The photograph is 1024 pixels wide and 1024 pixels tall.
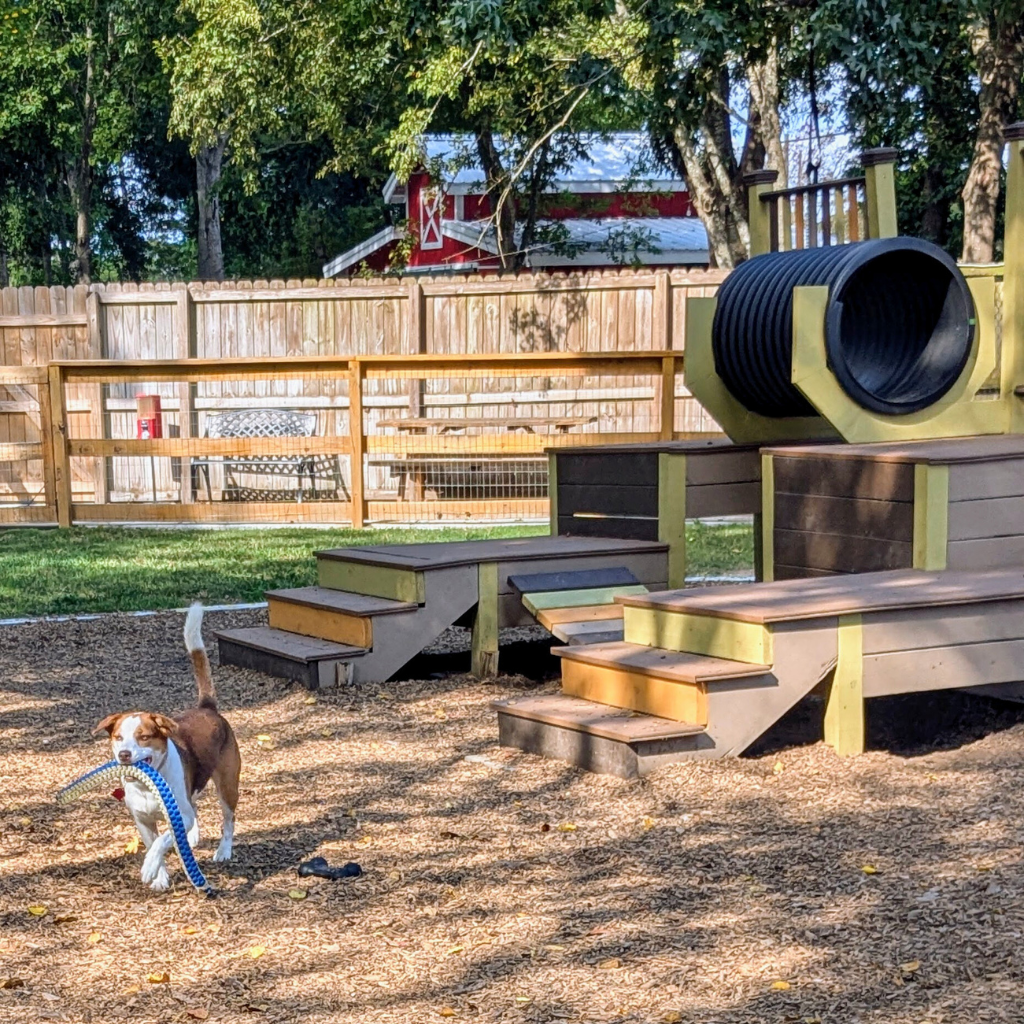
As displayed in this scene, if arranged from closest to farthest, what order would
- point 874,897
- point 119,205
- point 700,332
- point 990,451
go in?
point 874,897
point 990,451
point 700,332
point 119,205

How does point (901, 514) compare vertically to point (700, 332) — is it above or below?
below

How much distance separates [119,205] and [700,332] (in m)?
35.5

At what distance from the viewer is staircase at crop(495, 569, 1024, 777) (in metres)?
4.70

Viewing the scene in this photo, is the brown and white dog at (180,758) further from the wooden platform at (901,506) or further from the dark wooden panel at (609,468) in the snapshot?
the dark wooden panel at (609,468)

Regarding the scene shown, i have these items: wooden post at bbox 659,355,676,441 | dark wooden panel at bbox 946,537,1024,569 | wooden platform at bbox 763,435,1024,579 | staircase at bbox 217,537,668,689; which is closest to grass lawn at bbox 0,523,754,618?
wooden post at bbox 659,355,676,441

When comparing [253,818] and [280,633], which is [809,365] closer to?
[280,633]

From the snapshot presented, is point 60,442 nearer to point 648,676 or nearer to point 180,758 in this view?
point 648,676

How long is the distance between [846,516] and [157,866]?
10.8ft

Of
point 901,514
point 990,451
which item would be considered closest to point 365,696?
point 901,514

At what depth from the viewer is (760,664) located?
469 cm

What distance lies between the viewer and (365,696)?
620 cm

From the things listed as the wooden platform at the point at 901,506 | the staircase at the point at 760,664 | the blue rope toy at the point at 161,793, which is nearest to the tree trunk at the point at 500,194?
the wooden platform at the point at 901,506

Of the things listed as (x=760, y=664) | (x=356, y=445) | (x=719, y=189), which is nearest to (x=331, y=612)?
(x=760, y=664)

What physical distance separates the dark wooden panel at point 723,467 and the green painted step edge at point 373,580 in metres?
1.50
